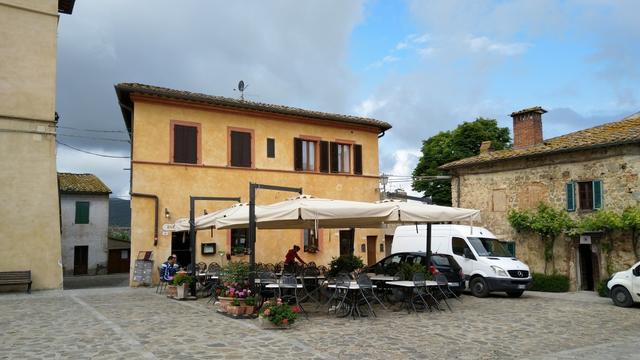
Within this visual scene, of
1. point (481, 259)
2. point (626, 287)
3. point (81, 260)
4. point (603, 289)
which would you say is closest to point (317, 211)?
point (481, 259)

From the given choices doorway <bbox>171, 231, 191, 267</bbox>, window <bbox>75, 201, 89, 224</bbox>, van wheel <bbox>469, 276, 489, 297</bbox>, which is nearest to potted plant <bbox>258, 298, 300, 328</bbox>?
van wheel <bbox>469, 276, 489, 297</bbox>

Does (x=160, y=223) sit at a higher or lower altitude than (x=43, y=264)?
higher

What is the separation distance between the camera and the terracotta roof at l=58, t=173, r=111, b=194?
103 feet

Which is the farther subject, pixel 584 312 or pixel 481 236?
pixel 481 236

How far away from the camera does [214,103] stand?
61.4 ft

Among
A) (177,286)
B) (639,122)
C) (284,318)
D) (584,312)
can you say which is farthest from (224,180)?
(639,122)

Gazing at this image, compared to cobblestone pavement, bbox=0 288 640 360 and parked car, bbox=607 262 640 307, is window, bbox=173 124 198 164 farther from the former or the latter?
parked car, bbox=607 262 640 307

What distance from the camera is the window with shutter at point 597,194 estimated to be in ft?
54.3

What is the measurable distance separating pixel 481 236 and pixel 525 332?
7184mm

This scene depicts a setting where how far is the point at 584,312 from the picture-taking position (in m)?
11.3

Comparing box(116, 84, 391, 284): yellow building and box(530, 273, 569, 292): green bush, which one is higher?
Answer: box(116, 84, 391, 284): yellow building

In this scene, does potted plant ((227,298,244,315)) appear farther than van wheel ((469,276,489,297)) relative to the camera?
No

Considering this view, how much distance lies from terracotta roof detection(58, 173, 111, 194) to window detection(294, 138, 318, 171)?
56.3 feet

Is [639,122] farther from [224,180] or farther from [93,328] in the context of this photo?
[93,328]
